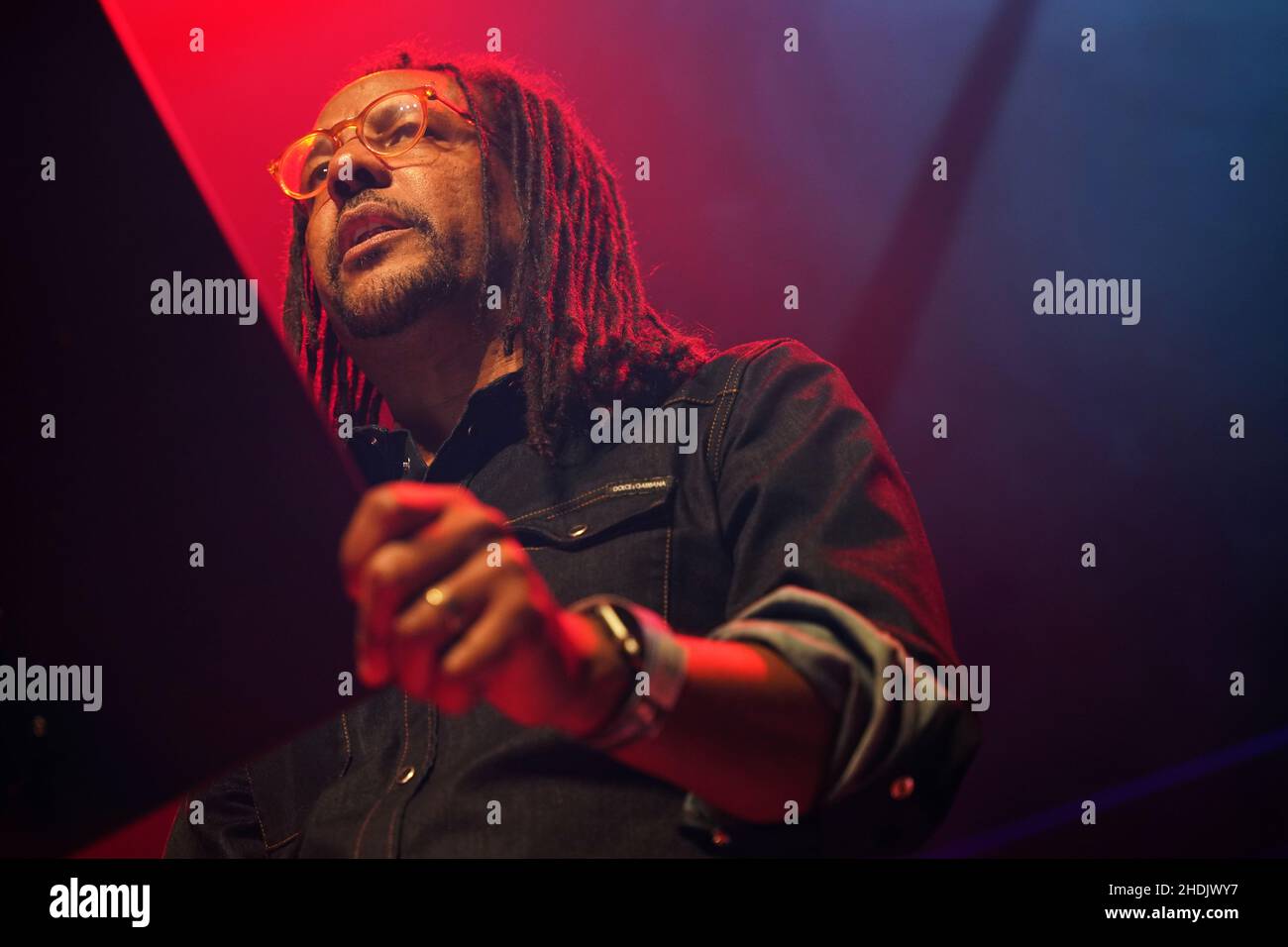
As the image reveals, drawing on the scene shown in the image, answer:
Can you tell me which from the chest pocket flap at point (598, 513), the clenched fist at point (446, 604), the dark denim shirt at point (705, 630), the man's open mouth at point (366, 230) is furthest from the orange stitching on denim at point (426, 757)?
the man's open mouth at point (366, 230)

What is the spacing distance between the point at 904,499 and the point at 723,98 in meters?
1.47

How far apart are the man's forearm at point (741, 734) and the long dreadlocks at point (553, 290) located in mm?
647

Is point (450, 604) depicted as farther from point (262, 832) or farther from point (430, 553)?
point (262, 832)

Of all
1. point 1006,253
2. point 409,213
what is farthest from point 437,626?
point 1006,253

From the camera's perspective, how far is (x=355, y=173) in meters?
1.90

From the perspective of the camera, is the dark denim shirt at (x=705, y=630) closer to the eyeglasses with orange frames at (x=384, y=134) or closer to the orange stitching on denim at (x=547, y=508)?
the orange stitching on denim at (x=547, y=508)

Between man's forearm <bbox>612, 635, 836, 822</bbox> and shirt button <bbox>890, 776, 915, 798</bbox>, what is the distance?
0.29ft

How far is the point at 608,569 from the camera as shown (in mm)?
1443

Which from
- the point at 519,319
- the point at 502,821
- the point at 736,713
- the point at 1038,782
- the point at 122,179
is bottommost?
the point at 1038,782

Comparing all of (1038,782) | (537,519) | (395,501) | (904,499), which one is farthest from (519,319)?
(1038,782)

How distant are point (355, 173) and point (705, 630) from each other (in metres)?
1.03

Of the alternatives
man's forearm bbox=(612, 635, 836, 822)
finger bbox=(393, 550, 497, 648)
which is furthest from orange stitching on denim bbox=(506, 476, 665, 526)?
finger bbox=(393, 550, 497, 648)

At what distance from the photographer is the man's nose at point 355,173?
1.88 m

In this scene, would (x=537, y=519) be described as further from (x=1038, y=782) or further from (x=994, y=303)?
(x=994, y=303)
